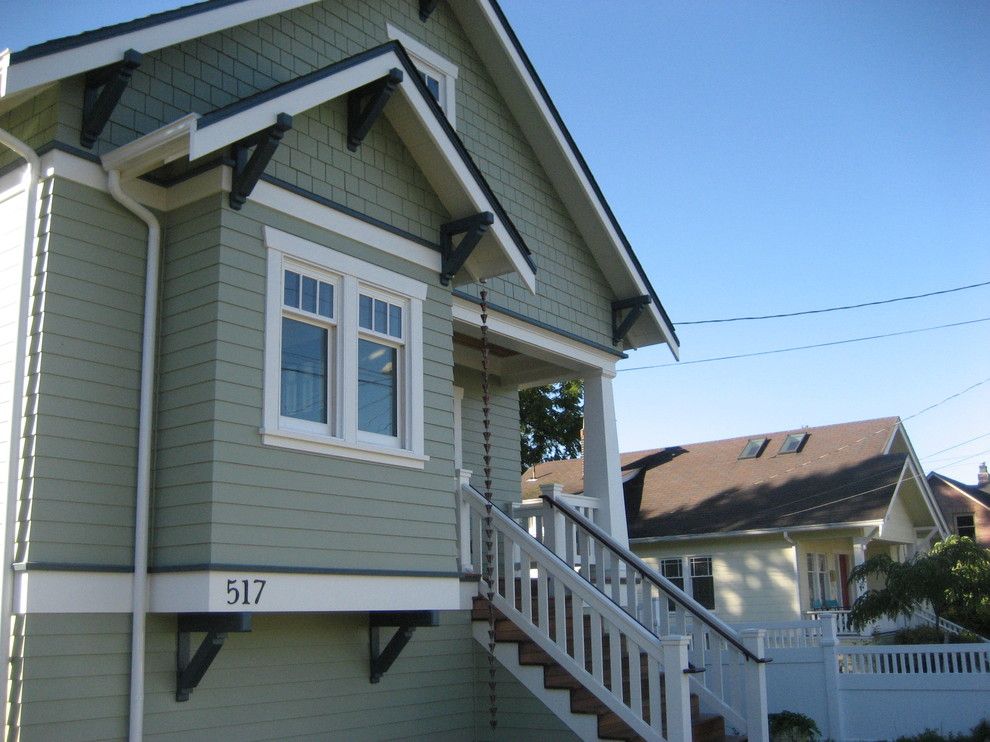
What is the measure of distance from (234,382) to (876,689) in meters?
11.6

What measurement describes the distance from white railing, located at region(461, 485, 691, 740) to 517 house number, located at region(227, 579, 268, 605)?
315 cm

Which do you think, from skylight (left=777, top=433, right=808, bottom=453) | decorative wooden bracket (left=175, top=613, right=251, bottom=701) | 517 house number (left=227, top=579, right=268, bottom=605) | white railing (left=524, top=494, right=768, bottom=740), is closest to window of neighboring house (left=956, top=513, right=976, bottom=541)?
skylight (left=777, top=433, right=808, bottom=453)

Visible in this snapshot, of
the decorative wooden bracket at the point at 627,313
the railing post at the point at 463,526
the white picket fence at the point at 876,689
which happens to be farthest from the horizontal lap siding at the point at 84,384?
the white picket fence at the point at 876,689

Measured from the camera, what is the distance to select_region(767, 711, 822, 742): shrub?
1357 centimetres

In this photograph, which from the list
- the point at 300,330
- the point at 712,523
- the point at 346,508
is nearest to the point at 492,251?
the point at 300,330

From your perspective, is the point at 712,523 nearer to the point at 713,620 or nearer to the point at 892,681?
the point at 892,681

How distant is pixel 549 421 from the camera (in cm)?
3097

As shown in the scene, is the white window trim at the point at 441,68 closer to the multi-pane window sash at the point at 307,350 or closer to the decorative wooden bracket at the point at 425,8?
the decorative wooden bracket at the point at 425,8

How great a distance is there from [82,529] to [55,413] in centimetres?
82

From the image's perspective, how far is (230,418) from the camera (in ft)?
24.1

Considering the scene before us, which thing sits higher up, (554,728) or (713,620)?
(713,620)

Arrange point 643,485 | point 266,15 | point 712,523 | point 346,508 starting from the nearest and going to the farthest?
1. point 346,508
2. point 266,15
3. point 712,523
4. point 643,485

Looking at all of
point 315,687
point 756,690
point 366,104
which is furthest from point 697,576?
point 366,104

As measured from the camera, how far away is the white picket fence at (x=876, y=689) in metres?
14.5
